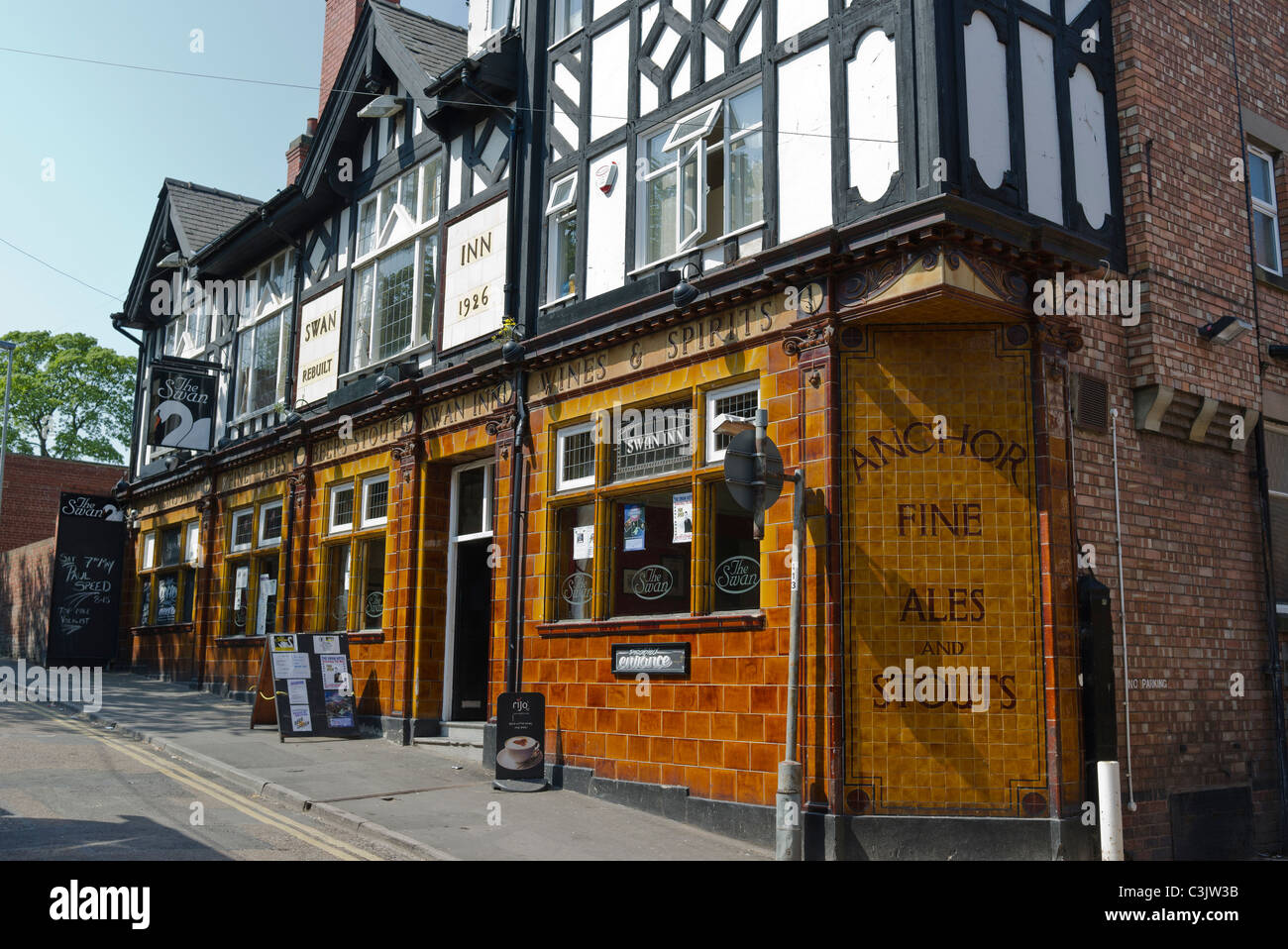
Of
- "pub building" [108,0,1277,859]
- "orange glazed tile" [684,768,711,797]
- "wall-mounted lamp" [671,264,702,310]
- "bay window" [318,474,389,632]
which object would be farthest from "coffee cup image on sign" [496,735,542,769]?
"wall-mounted lamp" [671,264,702,310]

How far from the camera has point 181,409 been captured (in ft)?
75.5

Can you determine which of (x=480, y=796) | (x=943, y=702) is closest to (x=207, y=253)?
(x=480, y=796)

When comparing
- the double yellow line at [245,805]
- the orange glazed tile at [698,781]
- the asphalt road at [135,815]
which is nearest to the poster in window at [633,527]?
the orange glazed tile at [698,781]

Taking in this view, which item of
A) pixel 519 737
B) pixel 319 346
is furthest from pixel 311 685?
pixel 319 346

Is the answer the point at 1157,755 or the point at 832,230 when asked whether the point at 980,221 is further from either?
the point at 1157,755

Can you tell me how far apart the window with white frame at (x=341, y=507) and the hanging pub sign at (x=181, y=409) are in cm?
627

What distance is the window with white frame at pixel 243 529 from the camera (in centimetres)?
2136

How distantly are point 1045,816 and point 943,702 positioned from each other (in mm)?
1194

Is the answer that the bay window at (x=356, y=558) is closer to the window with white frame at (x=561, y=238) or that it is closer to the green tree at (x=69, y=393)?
the window with white frame at (x=561, y=238)

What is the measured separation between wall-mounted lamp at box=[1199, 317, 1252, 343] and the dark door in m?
9.43

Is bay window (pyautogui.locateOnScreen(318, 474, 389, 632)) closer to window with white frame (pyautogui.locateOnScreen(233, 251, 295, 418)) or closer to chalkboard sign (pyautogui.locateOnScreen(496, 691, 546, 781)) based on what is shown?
window with white frame (pyautogui.locateOnScreen(233, 251, 295, 418))

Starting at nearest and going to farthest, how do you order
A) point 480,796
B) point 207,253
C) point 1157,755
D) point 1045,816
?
point 1045,816
point 1157,755
point 480,796
point 207,253

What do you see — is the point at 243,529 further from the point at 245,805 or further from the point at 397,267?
the point at 245,805

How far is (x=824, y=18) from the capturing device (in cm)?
1058
